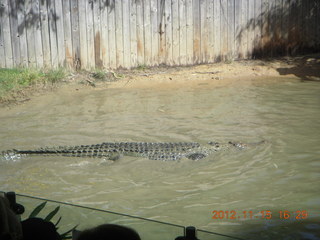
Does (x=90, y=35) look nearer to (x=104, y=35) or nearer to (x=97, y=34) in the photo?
(x=97, y=34)

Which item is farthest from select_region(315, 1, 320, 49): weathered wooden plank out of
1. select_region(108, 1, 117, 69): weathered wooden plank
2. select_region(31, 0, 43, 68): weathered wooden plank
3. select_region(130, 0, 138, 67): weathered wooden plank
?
select_region(31, 0, 43, 68): weathered wooden plank

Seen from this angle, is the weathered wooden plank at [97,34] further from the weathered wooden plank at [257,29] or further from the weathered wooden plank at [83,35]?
the weathered wooden plank at [257,29]

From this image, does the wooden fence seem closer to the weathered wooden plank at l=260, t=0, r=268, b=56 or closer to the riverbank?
the weathered wooden plank at l=260, t=0, r=268, b=56

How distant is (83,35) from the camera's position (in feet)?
34.4

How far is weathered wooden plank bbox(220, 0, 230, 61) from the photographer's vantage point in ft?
38.3

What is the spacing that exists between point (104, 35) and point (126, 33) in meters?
0.55

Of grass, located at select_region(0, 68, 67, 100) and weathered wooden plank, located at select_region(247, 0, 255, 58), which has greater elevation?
weathered wooden plank, located at select_region(247, 0, 255, 58)

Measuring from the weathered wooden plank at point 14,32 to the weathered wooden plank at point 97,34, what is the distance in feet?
5.77

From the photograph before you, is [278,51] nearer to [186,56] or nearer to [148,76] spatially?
[186,56]

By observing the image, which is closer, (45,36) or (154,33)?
(45,36)

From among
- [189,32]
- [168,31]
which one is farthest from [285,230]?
[189,32]

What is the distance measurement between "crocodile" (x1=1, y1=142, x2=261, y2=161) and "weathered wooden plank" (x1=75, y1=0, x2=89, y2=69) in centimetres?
460

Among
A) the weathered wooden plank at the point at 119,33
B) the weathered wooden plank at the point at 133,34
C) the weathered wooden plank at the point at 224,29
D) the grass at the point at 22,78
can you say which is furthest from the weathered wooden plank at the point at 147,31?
the grass at the point at 22,78
